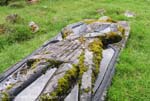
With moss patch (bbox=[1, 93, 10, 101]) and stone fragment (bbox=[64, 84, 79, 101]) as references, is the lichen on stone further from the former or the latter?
moss patch (bbox=[1, 93, 10, 101])

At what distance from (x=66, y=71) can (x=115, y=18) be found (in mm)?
6693

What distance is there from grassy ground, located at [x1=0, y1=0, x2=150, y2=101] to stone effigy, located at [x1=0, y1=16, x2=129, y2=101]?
0.47 meters

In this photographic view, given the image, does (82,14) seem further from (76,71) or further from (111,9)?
(76,71)

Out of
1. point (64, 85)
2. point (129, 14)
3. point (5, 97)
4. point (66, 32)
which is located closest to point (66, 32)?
point (66, 32)

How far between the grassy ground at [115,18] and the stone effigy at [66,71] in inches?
18.5

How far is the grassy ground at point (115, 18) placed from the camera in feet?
23.8

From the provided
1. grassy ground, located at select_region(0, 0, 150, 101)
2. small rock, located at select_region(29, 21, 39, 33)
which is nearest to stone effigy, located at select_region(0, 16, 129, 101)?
grassy ground, located at select_region(0, 0, 150, 101)

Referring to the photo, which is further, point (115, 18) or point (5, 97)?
point (115, 18)

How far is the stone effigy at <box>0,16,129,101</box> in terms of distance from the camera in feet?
18.7

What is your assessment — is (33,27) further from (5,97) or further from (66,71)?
(5,97)

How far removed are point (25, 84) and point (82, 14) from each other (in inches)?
306

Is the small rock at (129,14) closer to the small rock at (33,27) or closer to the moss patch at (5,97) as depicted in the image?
the small rock at (33,27)

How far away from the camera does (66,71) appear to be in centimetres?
617

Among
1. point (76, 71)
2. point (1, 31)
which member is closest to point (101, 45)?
point (76, 71)
